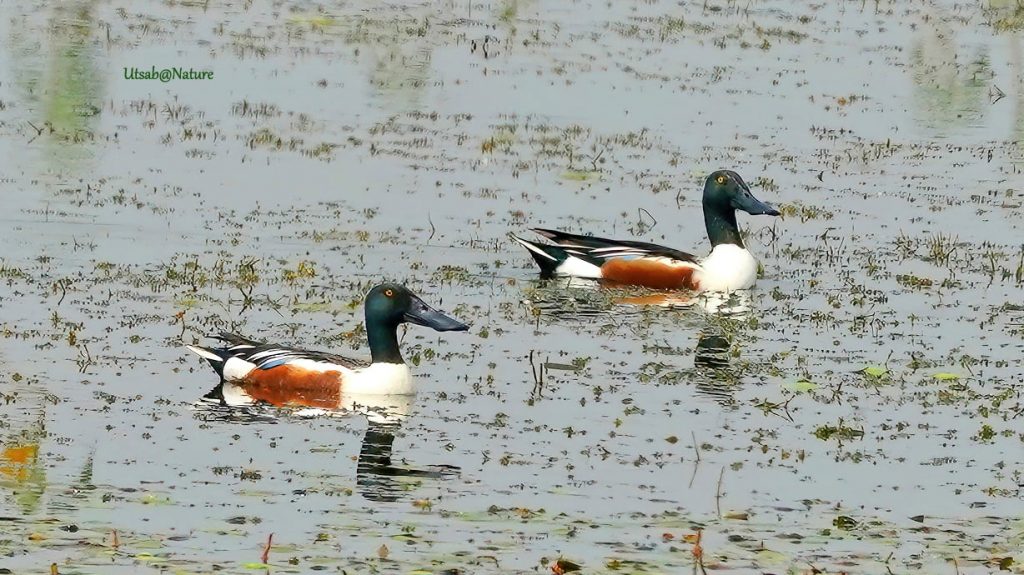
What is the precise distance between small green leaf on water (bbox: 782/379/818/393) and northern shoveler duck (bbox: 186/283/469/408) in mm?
2604

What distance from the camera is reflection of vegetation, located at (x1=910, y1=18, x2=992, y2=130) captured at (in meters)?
27.8

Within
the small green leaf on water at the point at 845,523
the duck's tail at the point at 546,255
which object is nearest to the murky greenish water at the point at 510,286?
the small green leaf on water at the point at 845,523

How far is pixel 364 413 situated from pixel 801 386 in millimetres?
3039

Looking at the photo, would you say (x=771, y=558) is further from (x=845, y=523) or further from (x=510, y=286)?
(x=510, y=286)

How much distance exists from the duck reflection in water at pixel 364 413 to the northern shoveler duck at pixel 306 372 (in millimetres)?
24

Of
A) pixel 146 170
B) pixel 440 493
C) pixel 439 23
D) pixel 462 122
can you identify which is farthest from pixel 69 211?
pixel 439 23

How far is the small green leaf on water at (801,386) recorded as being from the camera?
49.7 feet

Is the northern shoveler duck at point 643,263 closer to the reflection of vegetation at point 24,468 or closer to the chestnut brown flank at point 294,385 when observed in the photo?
→ the chestnut brown flank at point 294,385

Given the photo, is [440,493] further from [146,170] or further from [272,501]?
[146,170]

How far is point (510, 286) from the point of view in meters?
18.7

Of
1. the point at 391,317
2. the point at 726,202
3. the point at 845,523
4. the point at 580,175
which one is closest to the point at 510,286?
the point at 726,202

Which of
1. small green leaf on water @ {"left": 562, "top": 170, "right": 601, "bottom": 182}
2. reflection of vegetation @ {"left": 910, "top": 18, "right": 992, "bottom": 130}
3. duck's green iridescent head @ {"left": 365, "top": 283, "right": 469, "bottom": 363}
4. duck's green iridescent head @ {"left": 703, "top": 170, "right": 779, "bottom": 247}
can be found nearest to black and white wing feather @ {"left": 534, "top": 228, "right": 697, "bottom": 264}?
duck's green iridescent head @ {"left": 703, "top": 170, "right": 779, "bottom": 247}

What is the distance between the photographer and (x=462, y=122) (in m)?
25.7

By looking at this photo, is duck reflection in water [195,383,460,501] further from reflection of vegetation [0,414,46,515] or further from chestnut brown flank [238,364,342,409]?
reflection of vegetation [0,414,46,515]
